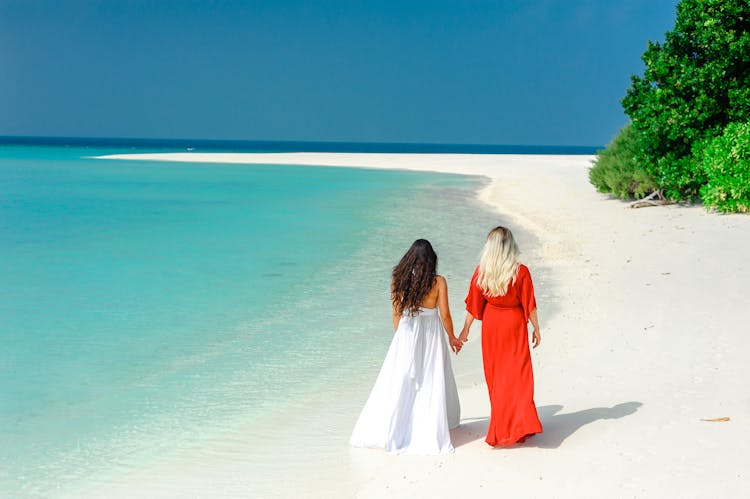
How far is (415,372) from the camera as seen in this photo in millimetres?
5766

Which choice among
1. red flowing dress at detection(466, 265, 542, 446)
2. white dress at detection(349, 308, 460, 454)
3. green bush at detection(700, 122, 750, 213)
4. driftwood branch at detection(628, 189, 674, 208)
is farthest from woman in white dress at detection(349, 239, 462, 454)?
driftwood branch at detection(628, 189, 674, 208)

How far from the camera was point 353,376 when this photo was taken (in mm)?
8312

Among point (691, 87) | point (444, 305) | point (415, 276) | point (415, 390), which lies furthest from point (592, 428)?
point (691, 87)

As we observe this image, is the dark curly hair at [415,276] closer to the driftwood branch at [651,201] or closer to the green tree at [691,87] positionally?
the green tree at [691,87]

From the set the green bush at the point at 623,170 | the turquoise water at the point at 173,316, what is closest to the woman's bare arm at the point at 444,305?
the turquoise water at the point at 173,316

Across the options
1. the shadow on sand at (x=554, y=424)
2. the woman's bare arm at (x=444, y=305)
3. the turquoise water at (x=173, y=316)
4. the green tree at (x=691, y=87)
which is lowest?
the turquoise water at (x=173, y=316)

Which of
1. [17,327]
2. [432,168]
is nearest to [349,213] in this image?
[17,327]

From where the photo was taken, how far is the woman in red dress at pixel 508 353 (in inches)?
221

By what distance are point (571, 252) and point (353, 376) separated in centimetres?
851

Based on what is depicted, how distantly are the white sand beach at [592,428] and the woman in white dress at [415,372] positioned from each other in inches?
7.2

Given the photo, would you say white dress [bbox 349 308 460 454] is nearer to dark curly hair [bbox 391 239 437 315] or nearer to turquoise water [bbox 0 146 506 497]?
dark curly hair [bbox 391 239 437 315]

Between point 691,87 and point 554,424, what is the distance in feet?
50.5

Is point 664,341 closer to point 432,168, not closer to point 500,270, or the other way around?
point 500,270

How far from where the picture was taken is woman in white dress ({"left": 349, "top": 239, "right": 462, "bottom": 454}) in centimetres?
570
